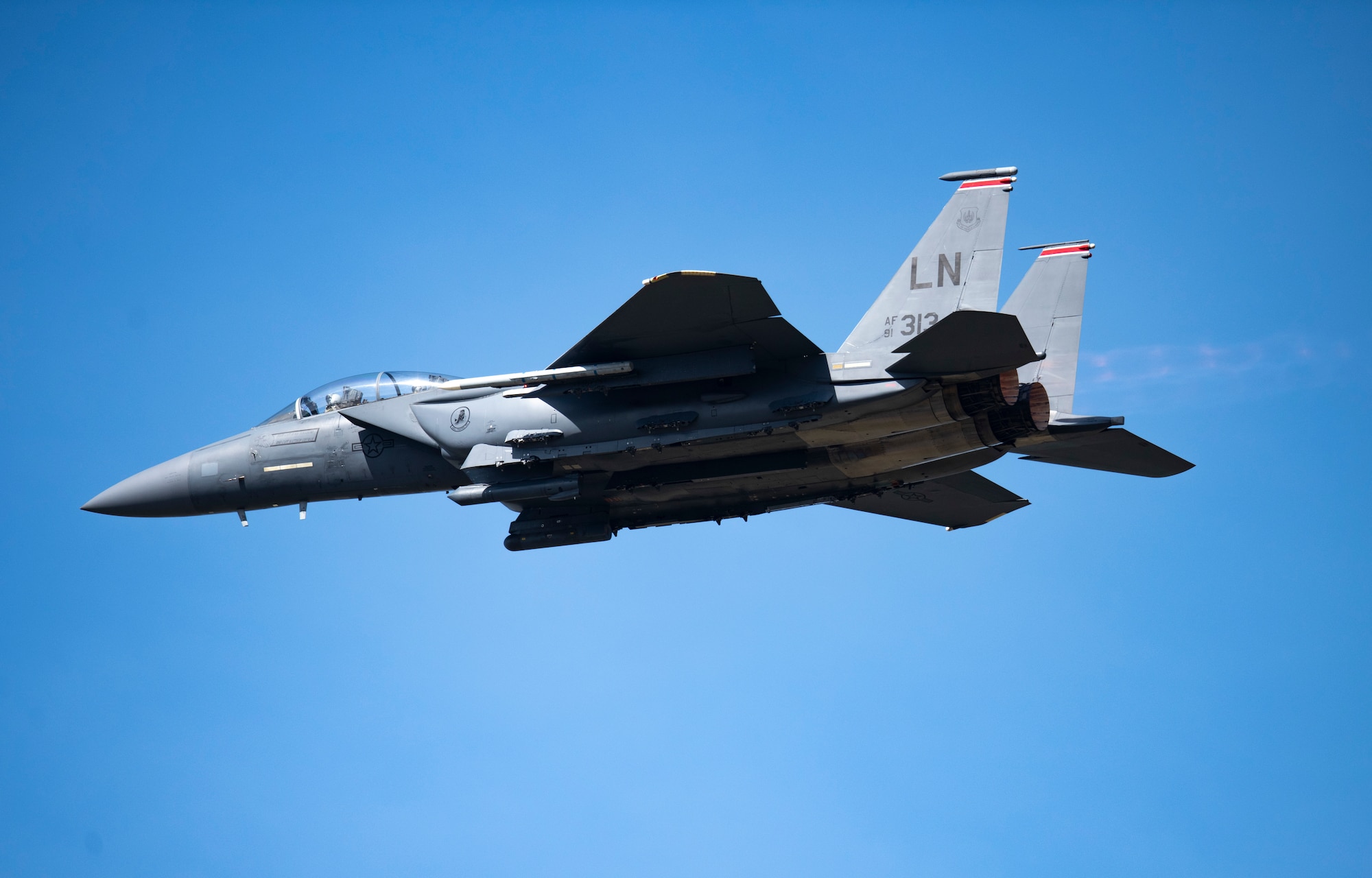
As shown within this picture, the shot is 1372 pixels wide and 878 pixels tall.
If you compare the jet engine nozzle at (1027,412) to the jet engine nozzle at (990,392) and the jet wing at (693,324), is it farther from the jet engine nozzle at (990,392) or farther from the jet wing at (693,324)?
the jet wing at (693,324)

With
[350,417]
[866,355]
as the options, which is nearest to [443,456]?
[350,417]

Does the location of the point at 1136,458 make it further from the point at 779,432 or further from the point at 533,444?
the point at 533,444

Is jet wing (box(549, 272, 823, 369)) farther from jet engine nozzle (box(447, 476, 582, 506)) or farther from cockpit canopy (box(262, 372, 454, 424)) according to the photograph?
cockpit canopy (box(262, 372, 454, 424))

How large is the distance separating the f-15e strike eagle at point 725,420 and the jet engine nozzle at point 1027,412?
0.03 m

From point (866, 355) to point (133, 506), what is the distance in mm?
13116

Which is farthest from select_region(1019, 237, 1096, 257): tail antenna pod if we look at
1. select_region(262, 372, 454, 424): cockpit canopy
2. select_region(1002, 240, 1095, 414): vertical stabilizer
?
select_region(262, 372, 454, 424): cockpit canopy

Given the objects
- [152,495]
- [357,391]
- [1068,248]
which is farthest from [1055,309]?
[152,495]

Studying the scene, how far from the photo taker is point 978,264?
1694 cm

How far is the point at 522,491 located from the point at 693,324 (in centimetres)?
388

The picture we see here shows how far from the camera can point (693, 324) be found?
610 inches

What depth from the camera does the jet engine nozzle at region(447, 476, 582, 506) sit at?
56.3 feet

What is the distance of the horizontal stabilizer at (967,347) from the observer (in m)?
14.2

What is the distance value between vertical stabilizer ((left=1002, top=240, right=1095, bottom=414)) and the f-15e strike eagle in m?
0.03

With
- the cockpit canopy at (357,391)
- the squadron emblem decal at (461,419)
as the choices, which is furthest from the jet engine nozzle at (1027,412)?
the cockpit canopy at (357,391)
